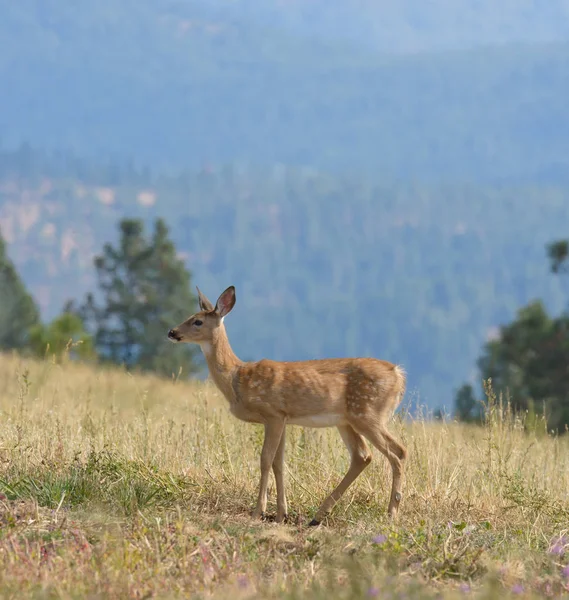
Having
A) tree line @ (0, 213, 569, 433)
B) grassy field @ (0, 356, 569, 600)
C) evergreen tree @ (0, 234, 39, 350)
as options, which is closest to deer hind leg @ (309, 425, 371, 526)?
grassy field @ (0, 356, 569, 600)

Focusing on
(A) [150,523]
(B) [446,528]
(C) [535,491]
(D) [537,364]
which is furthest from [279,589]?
(D) [537,364]

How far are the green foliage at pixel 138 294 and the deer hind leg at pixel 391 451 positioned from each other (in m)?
39.3

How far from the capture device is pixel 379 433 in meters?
8.70

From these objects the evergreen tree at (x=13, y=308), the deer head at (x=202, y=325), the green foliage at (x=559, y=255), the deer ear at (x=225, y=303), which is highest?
the green foliage at (x=559, y=255)

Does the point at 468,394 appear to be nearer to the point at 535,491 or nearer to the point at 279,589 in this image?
the point at 535,491

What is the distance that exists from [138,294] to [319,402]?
4089 cm

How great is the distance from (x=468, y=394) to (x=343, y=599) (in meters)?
38.9

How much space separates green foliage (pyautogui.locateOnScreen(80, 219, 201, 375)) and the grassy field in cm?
3633

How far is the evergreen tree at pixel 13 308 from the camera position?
44.7m

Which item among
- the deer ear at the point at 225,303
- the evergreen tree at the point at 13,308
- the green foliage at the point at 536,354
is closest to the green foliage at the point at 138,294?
the evergreen tree at the point at 13,308

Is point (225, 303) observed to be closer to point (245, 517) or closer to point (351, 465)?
point (351, 465)

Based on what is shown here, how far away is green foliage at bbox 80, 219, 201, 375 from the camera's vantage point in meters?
48.2

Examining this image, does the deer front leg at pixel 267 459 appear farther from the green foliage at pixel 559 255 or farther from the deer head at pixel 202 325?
the green foliage at pixel 559 255

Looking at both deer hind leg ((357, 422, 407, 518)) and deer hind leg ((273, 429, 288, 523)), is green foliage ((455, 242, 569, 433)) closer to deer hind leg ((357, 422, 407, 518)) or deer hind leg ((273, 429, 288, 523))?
deer hind leg ((357, 422, 407, 518))
